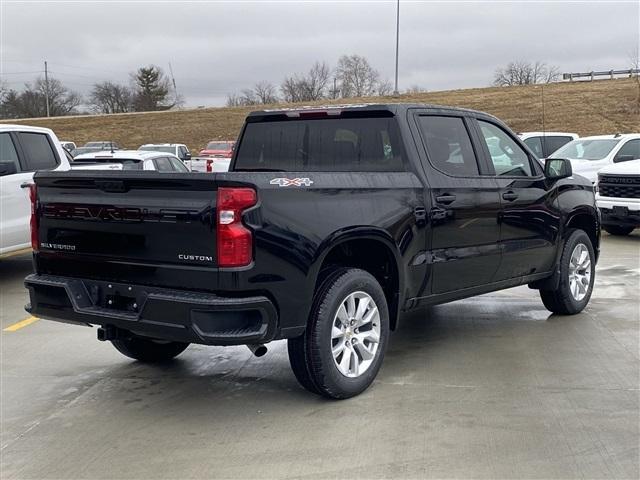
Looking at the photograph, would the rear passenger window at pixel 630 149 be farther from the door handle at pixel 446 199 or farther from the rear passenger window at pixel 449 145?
the door handle at pixel 446 199

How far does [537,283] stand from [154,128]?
49437mm

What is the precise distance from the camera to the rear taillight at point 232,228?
3.91m

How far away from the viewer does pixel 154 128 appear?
174 feet

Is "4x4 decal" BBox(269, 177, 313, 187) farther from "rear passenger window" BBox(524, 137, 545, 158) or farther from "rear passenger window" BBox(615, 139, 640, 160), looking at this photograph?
"rear passenger window" BBox(524, 137, 545, 158)

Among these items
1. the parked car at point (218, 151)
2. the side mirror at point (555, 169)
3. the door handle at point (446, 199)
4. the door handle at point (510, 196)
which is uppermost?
the side mirror at point (555, 169)

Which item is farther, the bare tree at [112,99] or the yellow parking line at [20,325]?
the bare tree at [112,99]

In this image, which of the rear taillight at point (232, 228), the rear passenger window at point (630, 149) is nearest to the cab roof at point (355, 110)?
the rear taillight at point (232, 228)

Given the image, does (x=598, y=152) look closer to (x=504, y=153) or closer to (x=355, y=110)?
(x=504, y=153)

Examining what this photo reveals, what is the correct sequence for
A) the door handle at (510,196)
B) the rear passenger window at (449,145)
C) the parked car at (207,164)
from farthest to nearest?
the parked car at (207,164), the door handle at (510,196), the rear passenger window at (449,145)

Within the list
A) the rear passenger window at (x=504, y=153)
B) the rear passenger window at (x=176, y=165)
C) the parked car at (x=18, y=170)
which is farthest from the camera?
the rear passenger window at (x=176, y=165)

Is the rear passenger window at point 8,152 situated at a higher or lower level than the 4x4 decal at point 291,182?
lower

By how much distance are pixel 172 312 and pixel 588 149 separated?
526 inches

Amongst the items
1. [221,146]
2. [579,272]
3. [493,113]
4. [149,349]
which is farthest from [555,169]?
[493,113]

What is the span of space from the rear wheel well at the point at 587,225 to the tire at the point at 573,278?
0.37 feet
